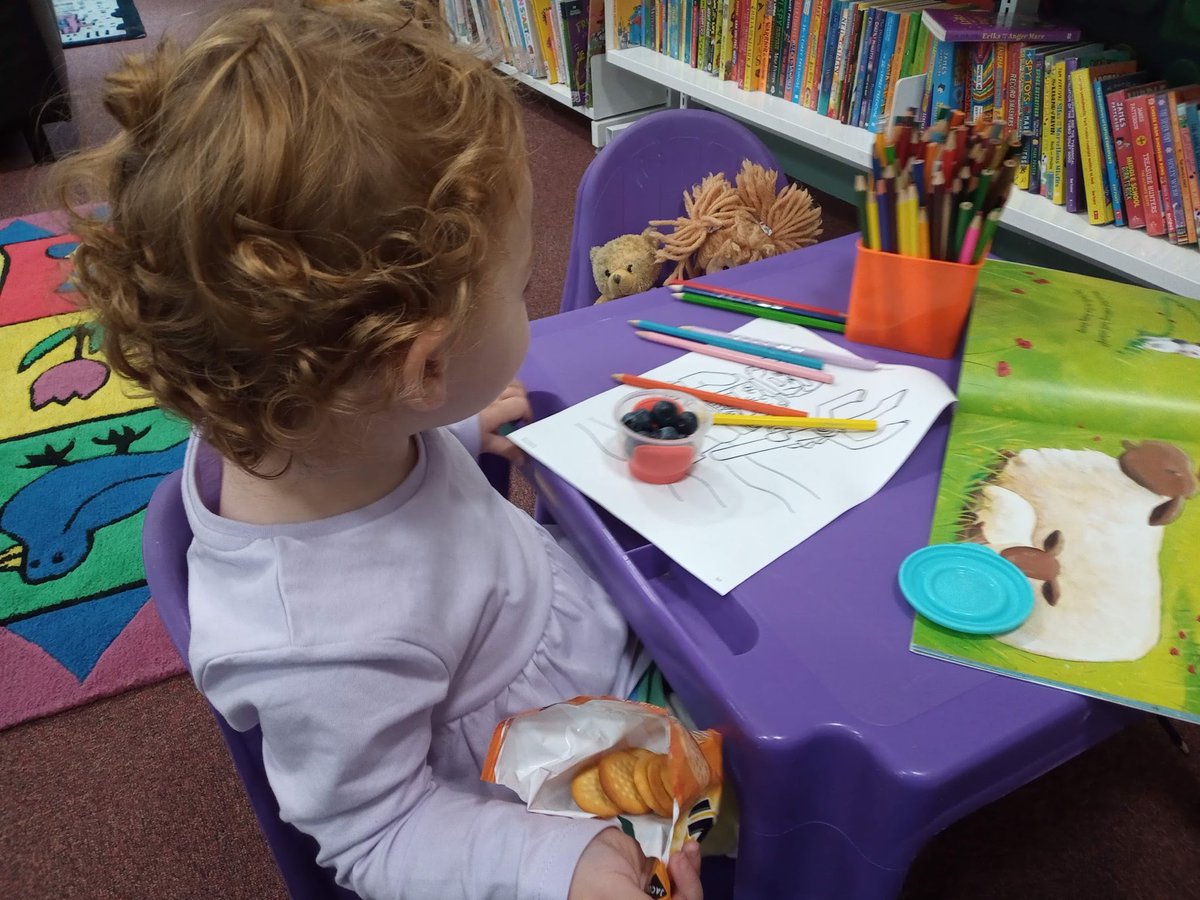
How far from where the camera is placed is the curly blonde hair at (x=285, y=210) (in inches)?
15.6

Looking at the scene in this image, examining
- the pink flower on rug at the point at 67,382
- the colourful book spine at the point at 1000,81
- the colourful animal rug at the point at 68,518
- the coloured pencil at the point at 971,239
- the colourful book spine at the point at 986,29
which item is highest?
the colourful book spine at the point at 986,29

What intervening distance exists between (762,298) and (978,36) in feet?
3.02

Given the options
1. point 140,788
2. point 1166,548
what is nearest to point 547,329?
point 1166,548

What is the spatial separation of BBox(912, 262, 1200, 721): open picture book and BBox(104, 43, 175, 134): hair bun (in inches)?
18.7

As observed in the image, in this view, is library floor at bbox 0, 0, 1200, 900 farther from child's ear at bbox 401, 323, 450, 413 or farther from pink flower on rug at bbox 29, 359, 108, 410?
pink flower on rug at bbox 29, 359, 108, 410

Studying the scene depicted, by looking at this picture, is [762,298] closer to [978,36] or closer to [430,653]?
[430,653]

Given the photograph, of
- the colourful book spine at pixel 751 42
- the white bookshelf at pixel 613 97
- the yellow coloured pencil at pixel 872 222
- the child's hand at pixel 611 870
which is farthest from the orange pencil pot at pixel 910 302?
the white bookshelf at pixel 613 97

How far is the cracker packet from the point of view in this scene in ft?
1.65

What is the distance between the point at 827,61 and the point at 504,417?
4.46 ft

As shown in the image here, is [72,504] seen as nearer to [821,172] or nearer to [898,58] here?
[898,58]

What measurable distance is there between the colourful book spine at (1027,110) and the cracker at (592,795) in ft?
4.00

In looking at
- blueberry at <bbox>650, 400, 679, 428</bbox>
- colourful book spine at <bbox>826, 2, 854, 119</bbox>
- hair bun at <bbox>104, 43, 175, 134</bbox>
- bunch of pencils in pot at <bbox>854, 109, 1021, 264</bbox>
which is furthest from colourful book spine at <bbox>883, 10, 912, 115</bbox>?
hair bun at <bbox>104, 43, 175, 134</bbox>

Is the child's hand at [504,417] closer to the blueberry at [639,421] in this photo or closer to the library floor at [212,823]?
the blueberry at [639,421]

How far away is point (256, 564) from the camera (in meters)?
Result: 0.50
